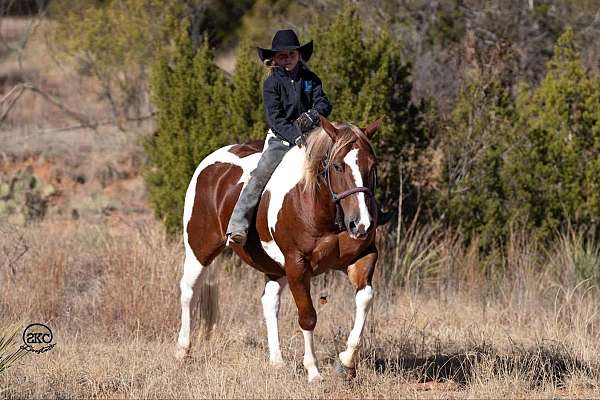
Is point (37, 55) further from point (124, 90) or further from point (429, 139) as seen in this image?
point (429, 139)

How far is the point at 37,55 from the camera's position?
25344 millimetres

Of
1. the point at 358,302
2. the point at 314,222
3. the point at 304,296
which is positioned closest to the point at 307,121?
the point at 314,222

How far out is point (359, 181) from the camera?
6.13m

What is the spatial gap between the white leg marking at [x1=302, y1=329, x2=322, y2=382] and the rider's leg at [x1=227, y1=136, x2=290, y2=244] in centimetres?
95

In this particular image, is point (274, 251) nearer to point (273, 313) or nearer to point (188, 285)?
point (273, 313)

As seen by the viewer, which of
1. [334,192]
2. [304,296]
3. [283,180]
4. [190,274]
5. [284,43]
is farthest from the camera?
[190,274]

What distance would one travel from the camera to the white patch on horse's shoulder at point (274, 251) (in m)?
7.05

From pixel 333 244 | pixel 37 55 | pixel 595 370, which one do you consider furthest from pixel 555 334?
pixel 37 55

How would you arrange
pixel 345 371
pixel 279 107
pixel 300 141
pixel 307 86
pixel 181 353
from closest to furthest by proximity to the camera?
pixel 345 371 < pixel 300 141 < pixel 279 107 < pixel 307 86 < pixel 181 353

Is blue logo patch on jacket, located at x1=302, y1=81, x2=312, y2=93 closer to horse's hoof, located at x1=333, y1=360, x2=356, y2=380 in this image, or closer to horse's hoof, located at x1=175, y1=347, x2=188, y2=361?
horse's hoof, located at x1=333, y1=360, x2=356, y2=380

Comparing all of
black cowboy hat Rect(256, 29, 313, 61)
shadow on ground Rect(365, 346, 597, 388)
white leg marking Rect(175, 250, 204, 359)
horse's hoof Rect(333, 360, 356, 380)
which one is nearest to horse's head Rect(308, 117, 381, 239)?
black cowboy hat Rect(256, 29, 313, 61)

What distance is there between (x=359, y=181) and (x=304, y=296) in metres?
1.06

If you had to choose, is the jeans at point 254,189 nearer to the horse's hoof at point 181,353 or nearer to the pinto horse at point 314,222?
the pinto horse at point 314,222

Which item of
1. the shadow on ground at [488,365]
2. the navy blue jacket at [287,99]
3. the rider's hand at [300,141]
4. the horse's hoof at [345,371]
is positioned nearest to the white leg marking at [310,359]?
the horse's hoof at [345,371]
